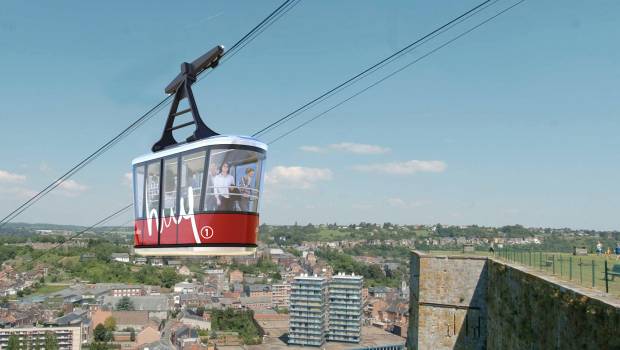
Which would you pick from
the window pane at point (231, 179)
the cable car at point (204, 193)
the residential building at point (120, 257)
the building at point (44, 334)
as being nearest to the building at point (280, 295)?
the residential building at point (120, 257)

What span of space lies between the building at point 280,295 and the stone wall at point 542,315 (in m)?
122

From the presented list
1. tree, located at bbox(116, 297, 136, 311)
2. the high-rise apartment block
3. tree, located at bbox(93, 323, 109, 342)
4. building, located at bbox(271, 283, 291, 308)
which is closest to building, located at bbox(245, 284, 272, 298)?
building, located at bbox(271, 283, 291, 308)

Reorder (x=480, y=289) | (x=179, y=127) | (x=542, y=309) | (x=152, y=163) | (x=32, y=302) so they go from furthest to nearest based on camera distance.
Result: (x=32, y=302), (x=480, y=289), (x=179, y=127), (x=152, y=163), (x=542, y=309)

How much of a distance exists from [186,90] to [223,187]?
2.65 m

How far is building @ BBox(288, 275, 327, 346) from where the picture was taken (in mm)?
83688

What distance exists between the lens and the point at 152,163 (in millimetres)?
9711

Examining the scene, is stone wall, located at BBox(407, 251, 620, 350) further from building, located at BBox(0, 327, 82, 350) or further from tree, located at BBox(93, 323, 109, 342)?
tree, located at BBox(93, 323, 109, 342)

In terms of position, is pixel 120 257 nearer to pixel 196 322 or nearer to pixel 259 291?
pixel 259 291

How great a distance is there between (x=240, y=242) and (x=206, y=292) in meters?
126

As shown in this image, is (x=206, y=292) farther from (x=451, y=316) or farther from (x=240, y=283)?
(x=451, y=316)

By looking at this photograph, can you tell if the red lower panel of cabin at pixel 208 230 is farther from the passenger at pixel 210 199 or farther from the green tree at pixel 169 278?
the green tree at pixel 169 278

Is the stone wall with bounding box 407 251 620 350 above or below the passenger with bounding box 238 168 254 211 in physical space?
below

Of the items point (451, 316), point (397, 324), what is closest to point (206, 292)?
point (397, 324)

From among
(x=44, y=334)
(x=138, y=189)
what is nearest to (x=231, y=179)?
(x=138, y=189)
